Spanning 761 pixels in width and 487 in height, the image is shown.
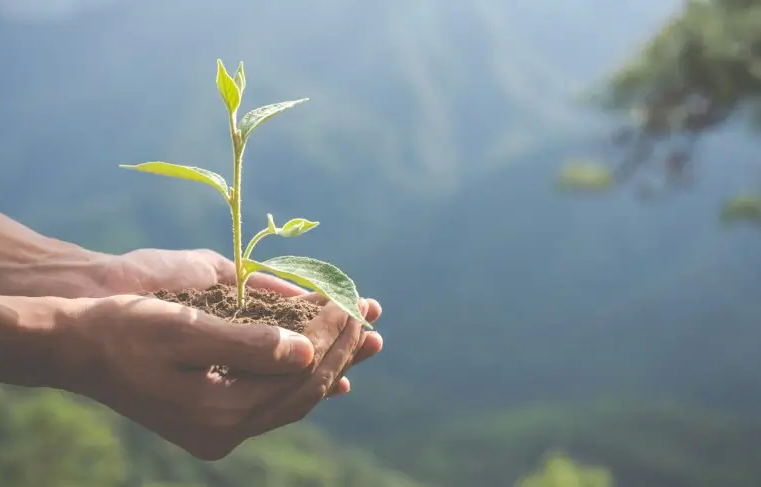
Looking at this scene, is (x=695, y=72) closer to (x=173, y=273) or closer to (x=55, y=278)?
(x=173, y=273)

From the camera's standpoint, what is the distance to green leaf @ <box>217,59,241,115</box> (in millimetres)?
646

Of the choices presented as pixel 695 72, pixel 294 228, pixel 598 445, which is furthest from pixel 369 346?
pixel 598 445

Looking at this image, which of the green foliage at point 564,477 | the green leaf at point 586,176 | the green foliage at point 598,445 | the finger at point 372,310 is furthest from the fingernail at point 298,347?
the green foliage at point 598,445

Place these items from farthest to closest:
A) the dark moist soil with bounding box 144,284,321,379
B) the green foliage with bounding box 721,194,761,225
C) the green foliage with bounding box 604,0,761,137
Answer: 1. the green foliage with bounding box 721,194,761,225
2. the green foliage with bounding box 604,0,761,137
3. the dark moist soil with bounding box 144,284,321,379

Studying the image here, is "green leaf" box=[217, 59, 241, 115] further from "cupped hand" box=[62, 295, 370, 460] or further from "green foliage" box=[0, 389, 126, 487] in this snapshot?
"green foliage" box=[0, 389, 126, 487]

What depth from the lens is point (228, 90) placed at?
654 millimetres

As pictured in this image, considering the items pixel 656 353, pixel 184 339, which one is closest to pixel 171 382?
pixel 184 339

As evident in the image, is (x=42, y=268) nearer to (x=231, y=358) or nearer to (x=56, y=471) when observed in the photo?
(x=231, y=358)

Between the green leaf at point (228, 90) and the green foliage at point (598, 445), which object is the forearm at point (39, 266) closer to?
the green leaf at point (228, 90)

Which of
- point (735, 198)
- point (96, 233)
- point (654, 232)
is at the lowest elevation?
point (735, 198)

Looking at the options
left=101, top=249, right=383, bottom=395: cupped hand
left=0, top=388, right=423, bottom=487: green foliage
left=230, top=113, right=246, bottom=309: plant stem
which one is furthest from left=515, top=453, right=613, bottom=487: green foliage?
left=230, top=113, right=246, bottom=309: plant stem

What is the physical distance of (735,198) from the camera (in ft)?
9.24

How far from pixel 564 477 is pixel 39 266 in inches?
92.2

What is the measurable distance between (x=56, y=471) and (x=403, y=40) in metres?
8.83
